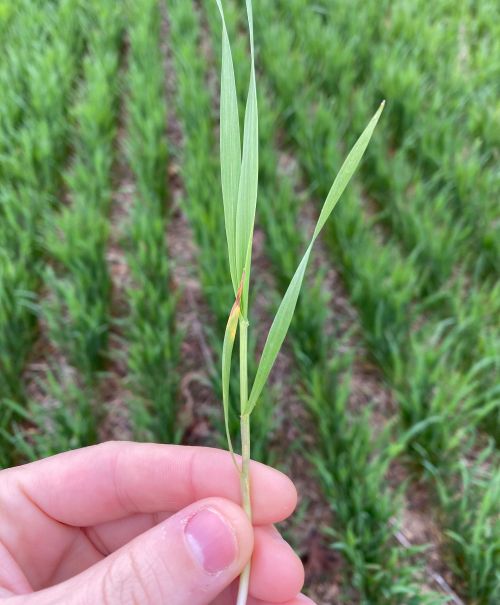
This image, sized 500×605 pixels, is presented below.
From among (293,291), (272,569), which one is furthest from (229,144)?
(272,569)

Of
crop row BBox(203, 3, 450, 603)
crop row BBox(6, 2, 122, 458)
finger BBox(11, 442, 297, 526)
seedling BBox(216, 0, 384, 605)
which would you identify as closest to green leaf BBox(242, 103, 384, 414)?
seedling BBox(216, 0, 384, 605)

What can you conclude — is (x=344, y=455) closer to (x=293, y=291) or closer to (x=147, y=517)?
(x=147, y=517)

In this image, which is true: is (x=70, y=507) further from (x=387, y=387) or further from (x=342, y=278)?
(x=342, y=278)

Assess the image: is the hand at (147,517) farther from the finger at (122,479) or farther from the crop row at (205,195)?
the crop row at (205,195)

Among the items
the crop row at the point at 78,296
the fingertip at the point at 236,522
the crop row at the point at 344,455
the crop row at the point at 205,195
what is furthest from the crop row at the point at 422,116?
the fingertip at the point at 236,522

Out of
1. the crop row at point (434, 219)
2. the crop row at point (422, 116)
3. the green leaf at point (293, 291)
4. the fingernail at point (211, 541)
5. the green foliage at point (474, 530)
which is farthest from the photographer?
the crop row at point (422, 116)

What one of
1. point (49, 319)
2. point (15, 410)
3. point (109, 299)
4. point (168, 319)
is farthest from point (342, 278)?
point (15, 410)
